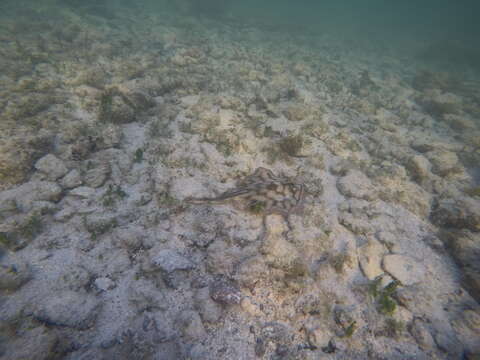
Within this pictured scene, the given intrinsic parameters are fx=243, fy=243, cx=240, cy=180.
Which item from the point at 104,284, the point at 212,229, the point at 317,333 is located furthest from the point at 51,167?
the point at 317,333

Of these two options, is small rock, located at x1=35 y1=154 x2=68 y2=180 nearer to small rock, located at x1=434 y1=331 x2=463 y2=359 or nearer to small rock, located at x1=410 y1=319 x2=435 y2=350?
small rock, located at x1=410 y1=319 x2=435 y2=350

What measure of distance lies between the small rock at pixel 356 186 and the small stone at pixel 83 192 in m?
6.43

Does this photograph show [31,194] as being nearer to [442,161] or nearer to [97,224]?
[97,224]

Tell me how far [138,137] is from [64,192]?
269 cm

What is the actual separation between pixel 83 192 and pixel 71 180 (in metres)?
0.45

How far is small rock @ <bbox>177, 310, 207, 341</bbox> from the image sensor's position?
3750 millimetres

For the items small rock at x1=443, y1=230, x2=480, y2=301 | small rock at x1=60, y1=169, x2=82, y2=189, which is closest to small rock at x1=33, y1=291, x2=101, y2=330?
small rock at x1=60, y1=169, x2=82, y2=189

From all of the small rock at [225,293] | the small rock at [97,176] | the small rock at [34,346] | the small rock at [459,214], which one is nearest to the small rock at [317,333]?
the small rock at [225,293]

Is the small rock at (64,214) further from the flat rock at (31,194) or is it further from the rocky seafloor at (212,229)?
the flat rock at (31,194)

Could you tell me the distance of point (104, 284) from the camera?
164 inches

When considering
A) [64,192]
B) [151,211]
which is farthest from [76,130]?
[151,211]

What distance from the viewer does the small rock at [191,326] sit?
3.75 metres

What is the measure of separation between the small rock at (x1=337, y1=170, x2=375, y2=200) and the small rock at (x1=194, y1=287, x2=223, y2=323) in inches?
184

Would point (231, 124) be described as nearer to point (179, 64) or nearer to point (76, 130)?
point (76, 130)
